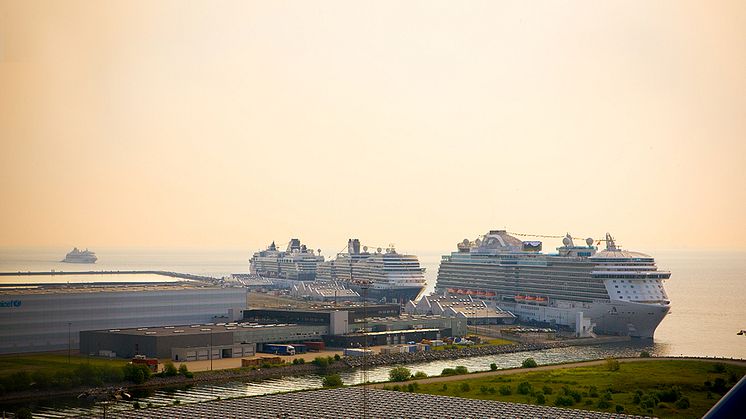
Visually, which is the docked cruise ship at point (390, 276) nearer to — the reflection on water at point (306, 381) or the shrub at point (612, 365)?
the reflection on water at point (306, 381)

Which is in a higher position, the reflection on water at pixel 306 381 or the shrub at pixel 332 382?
the shrub at pixel 332 382

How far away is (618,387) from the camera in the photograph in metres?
28.4

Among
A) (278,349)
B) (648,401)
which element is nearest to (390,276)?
(278,349)

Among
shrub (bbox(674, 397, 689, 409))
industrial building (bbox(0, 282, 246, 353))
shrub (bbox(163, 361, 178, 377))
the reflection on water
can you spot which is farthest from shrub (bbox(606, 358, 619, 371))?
industrial building (bbox(0, 282, 246, 353))

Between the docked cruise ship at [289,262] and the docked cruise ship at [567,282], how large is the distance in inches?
956

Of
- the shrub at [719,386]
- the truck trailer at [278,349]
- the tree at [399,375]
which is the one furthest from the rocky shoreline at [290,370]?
the shrub at [719,386]

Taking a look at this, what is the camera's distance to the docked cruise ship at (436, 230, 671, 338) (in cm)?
4609

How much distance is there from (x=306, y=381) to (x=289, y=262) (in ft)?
176

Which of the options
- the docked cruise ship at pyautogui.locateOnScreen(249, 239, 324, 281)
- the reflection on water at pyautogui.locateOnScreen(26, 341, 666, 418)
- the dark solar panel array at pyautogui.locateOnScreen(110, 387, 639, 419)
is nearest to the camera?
the dark solar panel array at pyautogui.locateOnScreen(110, 387, 639, 419)

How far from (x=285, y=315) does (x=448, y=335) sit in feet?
25.7

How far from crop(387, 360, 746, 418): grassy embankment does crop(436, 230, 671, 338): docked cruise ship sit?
1263 cm

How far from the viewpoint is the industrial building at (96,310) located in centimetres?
3541

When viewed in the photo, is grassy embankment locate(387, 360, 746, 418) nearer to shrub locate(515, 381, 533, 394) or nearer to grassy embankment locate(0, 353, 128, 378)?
shrub locate(515, 381, 533, 394)

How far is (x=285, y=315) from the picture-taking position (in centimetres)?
4384
